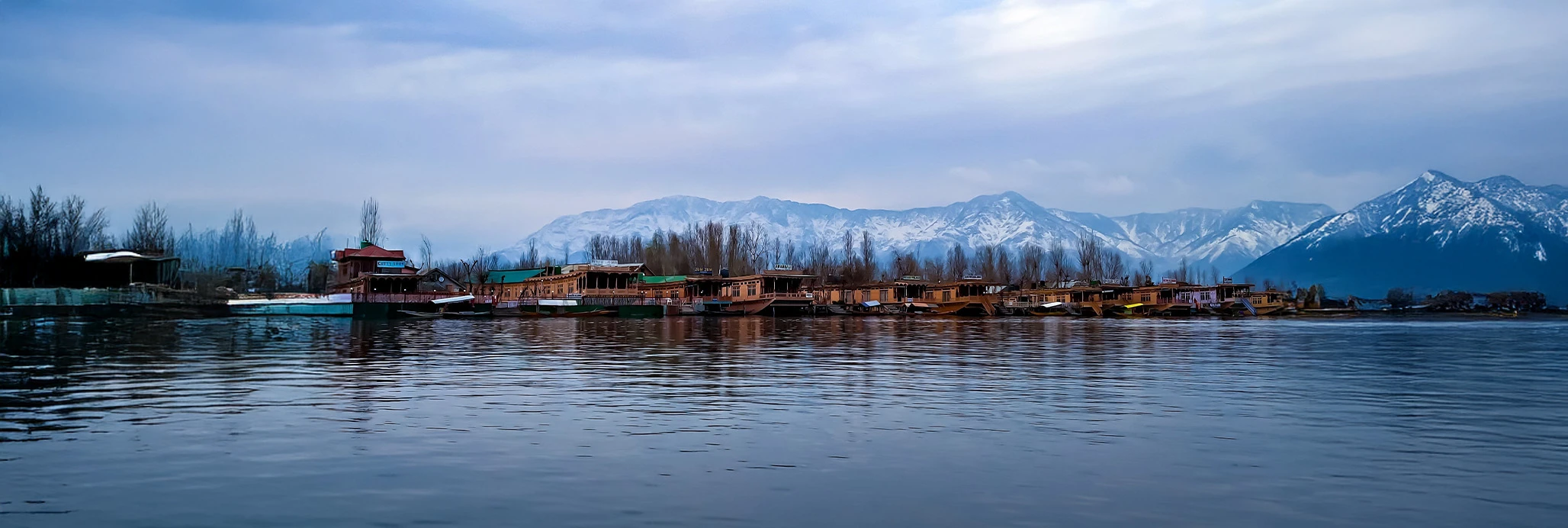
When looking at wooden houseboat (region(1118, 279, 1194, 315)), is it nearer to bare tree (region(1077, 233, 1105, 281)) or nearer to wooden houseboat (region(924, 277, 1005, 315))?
wooden houseboat (region(924, 277, 1005, 315))

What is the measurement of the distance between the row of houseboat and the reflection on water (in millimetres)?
52245

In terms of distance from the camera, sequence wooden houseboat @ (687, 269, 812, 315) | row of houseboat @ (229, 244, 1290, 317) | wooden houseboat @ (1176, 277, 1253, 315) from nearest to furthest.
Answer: row of houseboat @ (229, 244, 1290, 317), wooden houseboat @ (687, 269, 812, 315), wooden houseboat @ (1176, 277, 1253, 315)

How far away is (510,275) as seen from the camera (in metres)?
113

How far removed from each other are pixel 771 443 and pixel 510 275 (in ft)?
343

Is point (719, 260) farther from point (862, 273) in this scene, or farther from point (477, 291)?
point (477, 291)

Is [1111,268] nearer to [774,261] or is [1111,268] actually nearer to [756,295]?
[774,261]

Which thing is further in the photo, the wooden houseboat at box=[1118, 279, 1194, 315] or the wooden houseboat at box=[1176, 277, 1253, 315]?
the wooden houseboat at box=[1176, 277, 1253, 315]

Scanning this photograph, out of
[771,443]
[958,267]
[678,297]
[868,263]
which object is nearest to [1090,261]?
[958,267]

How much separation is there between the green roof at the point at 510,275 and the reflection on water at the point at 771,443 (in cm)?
8200

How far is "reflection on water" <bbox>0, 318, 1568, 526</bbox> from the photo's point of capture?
867 cm

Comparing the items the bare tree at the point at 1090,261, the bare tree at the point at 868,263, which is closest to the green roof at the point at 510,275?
the bare tree at the point at 868,263

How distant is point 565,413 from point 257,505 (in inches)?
258

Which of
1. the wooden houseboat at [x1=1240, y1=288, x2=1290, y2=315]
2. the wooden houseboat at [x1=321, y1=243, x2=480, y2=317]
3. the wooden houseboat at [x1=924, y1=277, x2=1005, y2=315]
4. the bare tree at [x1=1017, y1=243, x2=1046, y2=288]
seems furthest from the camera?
the bare tree at [x1=1017, y1=243, x2=1046, y2=288]

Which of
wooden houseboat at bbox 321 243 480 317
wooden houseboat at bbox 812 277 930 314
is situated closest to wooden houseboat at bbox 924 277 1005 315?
wooden houseboat at bbox 812 277 930 314
